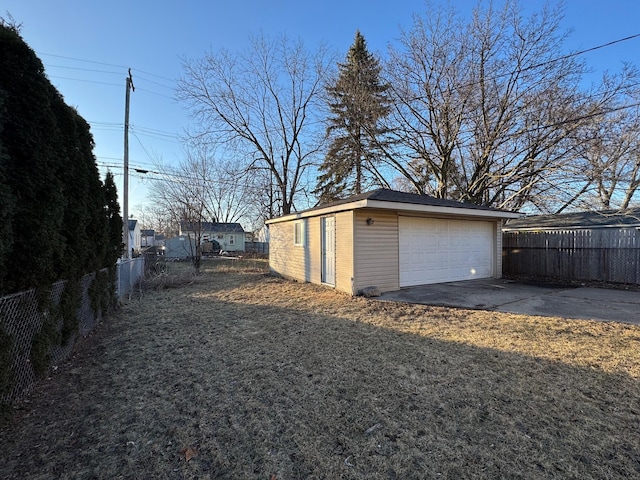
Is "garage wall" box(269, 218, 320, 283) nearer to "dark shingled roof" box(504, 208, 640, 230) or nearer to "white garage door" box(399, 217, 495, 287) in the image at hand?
"white garage door" box(399, 217, 495, 287)

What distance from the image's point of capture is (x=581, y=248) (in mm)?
10438

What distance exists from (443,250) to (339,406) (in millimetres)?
7824

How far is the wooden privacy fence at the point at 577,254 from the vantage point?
31.1 ft

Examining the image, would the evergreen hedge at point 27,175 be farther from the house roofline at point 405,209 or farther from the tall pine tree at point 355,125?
the tall pine tree at point 355,125

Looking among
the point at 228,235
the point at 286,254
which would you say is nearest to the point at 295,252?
the point at 286,254

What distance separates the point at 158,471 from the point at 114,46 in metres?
12.0

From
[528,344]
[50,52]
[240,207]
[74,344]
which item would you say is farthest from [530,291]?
[240,207]

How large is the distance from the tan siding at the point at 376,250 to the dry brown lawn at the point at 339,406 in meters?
2.93

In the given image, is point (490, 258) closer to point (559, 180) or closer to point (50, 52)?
point (559, 180)

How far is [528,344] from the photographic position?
412 cm

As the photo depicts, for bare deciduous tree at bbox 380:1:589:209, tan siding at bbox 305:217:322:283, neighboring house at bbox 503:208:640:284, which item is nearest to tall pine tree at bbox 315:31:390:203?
bare deciduous tree at bbox 380:1:589:209

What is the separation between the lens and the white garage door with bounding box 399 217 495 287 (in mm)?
8742

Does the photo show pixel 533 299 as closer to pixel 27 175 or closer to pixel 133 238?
pixel 27 175

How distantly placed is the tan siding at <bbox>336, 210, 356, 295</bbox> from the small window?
96.3 inches
